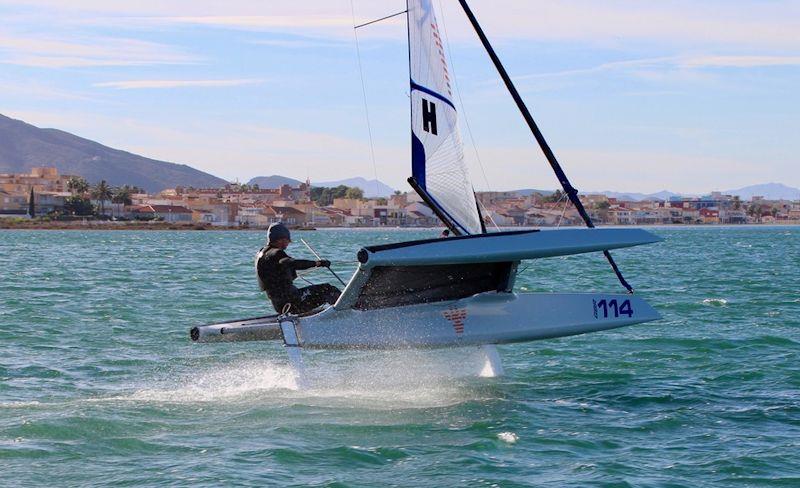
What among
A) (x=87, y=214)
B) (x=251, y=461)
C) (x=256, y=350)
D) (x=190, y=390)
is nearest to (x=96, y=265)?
(x=256, y=350)

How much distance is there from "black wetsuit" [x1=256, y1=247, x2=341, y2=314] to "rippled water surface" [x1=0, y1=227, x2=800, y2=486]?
780mm

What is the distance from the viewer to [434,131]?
1198 cm

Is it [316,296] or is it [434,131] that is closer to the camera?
[316,296]

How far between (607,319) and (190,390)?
397 cm

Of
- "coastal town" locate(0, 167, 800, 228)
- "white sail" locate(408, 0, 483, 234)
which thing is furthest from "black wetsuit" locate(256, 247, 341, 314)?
"coastal town" locate(0, 167, 800, 228)

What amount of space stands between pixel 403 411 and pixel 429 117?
138 inches

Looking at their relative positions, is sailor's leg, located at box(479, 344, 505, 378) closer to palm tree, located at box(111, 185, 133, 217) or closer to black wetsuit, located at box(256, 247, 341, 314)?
black wetsuit, located at box(256, 247, 341, 314)

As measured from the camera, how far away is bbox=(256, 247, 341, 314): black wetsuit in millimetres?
10758

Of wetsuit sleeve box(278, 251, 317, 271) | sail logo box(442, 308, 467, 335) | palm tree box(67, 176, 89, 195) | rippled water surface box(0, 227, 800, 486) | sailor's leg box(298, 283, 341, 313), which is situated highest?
palm tree box(67, 176, 89, 195)

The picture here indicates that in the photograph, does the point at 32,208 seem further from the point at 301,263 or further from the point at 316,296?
the point at 301,263

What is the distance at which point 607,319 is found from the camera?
1133cm

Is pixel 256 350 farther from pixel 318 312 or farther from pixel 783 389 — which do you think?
pixel 783 389

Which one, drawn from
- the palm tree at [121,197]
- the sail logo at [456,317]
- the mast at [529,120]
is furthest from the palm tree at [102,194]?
the sail logo at [456,317]

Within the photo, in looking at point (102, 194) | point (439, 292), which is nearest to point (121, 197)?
point (102, 194)
